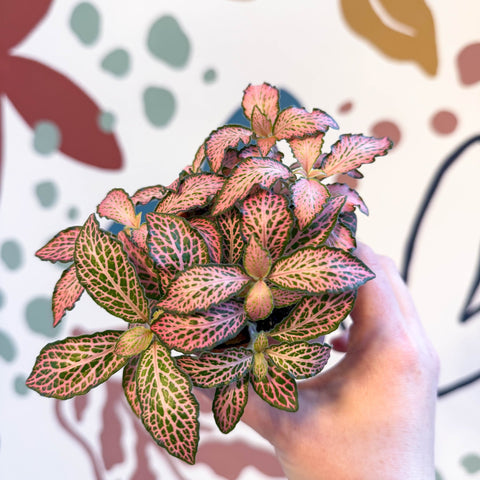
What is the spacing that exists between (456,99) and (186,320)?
32.3 inches

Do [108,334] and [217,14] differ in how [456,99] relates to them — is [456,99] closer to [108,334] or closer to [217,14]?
[217,14]

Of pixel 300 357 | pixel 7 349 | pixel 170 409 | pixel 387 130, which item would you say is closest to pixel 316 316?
pixel 300 357

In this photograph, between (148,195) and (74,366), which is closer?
(74,366)

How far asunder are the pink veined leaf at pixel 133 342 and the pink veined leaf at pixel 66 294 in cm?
7

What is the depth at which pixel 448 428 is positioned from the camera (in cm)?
93

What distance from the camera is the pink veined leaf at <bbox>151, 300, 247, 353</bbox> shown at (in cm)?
33

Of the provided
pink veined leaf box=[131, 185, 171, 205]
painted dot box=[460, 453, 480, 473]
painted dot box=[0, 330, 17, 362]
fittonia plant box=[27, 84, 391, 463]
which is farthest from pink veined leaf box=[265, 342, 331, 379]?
painted dot box=[0, 330, 17, 362]

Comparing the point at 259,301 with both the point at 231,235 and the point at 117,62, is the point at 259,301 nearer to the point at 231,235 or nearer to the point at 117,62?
the point at 231,235

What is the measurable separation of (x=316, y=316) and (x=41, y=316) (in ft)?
2.79

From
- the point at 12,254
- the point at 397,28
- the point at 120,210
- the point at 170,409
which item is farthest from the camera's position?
the point at 12,254

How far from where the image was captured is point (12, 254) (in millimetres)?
996

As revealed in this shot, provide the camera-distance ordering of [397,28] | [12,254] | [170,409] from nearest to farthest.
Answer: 1. [170,409]
2. [397,28]
3. [12,254]

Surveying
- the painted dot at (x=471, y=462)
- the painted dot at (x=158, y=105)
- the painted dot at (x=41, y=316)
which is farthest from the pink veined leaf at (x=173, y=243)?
the painted dot at (x=471, y=462)

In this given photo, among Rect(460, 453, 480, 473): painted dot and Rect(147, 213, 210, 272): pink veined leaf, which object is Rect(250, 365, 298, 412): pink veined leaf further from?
Rect(460, 453, 480, 473): painted dot
